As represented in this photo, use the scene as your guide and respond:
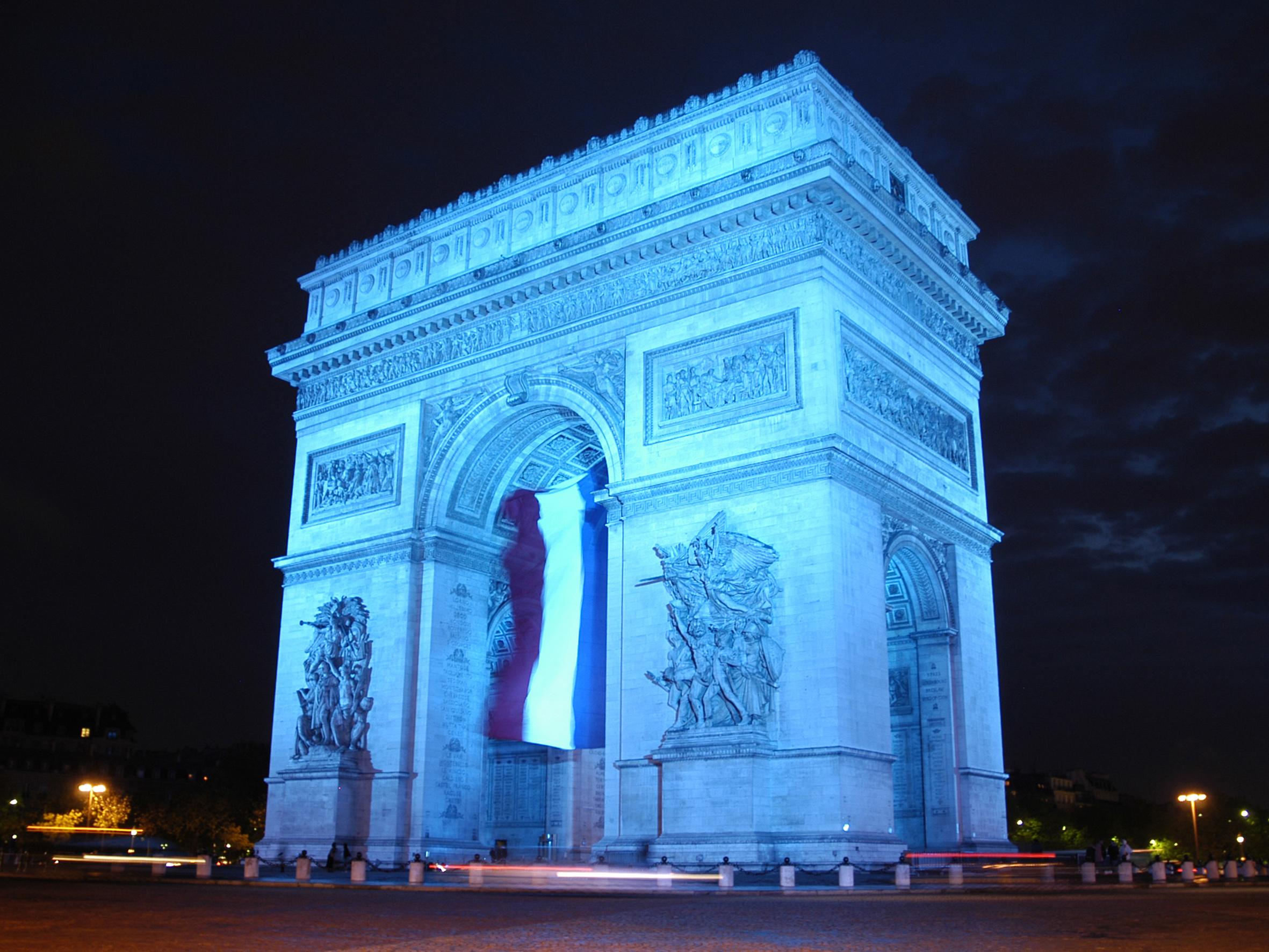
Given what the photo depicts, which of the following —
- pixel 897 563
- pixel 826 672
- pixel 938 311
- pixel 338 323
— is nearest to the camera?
pixel 826 672

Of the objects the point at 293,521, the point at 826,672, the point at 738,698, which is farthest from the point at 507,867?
the point at 293,521

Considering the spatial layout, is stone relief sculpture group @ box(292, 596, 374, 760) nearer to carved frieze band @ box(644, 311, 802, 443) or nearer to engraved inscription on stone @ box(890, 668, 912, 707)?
carved frieze band @ box(644, 311, 802, 443)

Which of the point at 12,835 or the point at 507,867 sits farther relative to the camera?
the point at 12,835

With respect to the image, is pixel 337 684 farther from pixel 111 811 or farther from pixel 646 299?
pixel 111 811

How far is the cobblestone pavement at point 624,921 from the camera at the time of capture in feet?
36.6

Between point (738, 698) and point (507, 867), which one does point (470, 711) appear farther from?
point (738, 698)

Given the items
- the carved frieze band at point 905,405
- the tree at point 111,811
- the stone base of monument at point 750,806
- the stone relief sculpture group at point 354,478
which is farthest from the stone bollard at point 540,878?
the tree at point 111,811

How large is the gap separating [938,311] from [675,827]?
14446mm

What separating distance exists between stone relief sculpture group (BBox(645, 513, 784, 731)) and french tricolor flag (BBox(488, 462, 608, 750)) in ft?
18.8

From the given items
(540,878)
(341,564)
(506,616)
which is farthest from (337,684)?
(540,878)

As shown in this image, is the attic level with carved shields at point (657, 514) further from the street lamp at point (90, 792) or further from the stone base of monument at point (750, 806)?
the street lamp at point (90, 792)

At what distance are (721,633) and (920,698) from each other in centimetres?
681

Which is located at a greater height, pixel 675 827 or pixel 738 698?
pixel 738 698

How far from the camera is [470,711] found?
1192 inches
